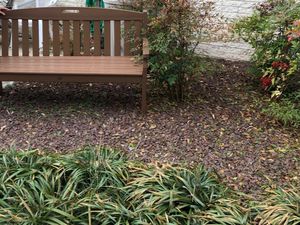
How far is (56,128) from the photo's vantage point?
467cm

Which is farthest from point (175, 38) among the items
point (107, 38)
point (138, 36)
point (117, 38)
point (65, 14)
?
point (65, 14)

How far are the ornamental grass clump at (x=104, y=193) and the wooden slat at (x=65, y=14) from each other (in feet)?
7.46

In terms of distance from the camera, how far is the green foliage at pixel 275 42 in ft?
16.9

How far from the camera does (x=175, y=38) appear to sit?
4.96m

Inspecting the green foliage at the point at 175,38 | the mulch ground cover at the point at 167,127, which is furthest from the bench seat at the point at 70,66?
the mulch ground cover at the point at 167,127

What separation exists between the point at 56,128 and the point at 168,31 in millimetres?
1457

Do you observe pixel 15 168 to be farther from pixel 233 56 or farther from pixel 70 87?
pixel 233 56

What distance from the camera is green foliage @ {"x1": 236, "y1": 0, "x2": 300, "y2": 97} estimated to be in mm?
5160

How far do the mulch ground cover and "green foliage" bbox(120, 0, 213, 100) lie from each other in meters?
0.30

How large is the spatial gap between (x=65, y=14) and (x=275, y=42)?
7.69ft

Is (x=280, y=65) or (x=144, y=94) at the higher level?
(x=280, y=65)

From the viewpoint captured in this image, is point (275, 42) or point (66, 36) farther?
point (66, 36)

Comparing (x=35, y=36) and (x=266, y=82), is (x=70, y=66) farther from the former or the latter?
(x=266, y=82)

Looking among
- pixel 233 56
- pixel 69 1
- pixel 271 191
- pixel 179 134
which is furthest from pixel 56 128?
pixel 69 1
